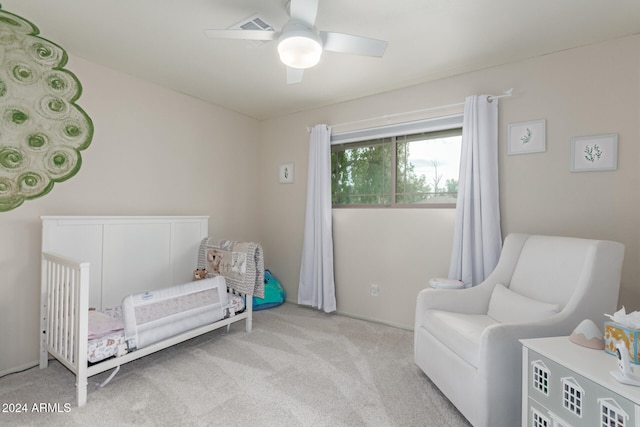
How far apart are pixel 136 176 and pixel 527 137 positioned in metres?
3.32

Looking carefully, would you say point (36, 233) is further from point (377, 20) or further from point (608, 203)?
point (608, 203)

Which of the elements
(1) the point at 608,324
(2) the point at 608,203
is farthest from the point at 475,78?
(1) the point at 608,324

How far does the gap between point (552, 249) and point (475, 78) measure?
5.10ft

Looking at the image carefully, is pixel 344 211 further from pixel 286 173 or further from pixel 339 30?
pixel 339 30

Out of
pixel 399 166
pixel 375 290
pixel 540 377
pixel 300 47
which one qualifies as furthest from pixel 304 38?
pixel 375 290

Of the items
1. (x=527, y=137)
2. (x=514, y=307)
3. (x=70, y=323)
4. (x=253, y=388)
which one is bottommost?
(x=253, y=388)

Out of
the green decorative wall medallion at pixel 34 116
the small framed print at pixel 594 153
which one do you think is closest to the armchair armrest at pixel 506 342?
the small framed print at pixel 594 153

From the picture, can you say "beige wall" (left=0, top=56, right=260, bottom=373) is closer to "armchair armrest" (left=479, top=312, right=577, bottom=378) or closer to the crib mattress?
the crib mattress

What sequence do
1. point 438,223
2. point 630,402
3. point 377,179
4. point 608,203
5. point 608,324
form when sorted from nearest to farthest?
point 630,402, point 608,324, point 608,203, point 438,223, point 377,179

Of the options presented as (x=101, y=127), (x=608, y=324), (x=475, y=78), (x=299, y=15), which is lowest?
(x=608, y=324)

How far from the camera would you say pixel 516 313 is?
177 centimetres

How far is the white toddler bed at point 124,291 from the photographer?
5.76 ft

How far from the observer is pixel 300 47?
162 cm

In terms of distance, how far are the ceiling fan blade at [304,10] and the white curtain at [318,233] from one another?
5.73ft
